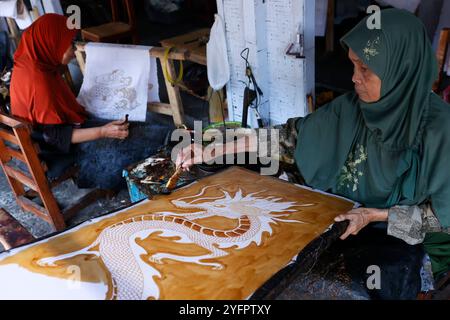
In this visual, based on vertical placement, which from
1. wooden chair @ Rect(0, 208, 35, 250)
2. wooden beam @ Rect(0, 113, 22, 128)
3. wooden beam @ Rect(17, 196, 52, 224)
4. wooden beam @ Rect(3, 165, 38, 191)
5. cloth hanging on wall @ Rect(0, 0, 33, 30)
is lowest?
wooden beam @ Rect(17, 196, 52, 224)

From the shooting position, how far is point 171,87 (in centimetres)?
288

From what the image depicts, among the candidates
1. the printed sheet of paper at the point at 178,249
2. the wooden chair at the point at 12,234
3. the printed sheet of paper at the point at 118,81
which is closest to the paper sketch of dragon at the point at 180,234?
the printed sheet of paper at the point at 178,249

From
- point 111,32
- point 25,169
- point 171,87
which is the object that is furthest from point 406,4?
point 25,169

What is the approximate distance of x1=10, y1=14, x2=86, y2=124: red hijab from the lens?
258 centimetres

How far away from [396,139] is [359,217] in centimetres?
32

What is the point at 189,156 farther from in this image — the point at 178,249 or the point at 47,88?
the point at 47,88

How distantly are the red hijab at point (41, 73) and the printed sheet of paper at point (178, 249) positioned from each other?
1391mm

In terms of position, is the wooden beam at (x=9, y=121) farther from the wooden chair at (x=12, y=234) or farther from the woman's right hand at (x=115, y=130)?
the wooden chair at (x=12, y=234)

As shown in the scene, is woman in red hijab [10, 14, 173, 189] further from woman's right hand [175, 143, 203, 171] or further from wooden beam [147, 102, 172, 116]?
woman's right hand [175, 143, 203, 171]

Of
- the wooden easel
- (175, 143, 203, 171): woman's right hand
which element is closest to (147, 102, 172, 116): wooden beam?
the wooden easel

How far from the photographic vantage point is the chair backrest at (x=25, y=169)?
2.34 meters

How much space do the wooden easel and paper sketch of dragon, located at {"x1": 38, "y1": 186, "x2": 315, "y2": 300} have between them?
4.31ft
